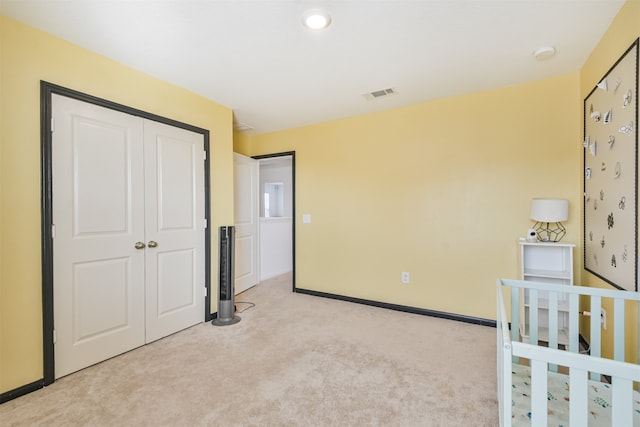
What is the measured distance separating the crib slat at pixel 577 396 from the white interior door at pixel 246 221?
3.77 metres

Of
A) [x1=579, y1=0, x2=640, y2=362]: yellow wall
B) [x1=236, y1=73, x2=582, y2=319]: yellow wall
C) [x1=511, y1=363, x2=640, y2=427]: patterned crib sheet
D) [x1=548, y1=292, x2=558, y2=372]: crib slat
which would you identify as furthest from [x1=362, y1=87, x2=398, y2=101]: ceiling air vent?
[x1=511, y1=363, x2=640, y2=427]: patterned crib sheet

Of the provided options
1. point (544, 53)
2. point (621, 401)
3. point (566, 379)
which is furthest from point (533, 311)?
point (544, 53)

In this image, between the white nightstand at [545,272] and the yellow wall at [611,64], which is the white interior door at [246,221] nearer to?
the white nightstand at [545,272]

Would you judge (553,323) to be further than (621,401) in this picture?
Yes

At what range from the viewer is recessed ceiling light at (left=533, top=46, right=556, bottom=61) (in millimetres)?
2115

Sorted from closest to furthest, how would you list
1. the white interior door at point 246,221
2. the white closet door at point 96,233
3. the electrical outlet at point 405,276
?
the white closet door at point 96,233 < the electrical outlet at point 405,276 < the white interior door at point 246,221

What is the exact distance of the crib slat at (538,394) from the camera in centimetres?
83

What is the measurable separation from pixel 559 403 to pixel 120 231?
→ 9.63 feet

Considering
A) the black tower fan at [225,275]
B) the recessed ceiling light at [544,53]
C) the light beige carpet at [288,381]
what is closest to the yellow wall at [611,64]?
the recessed ceiling light at [544,53]

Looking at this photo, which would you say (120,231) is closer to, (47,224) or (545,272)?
(47,224)

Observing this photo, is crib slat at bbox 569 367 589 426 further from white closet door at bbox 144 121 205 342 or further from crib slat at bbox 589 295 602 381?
white closet door at bbox 144 121 205 342

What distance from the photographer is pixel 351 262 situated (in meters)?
3.68

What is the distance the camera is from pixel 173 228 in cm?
271

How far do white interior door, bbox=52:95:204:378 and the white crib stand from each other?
263 centimetres
